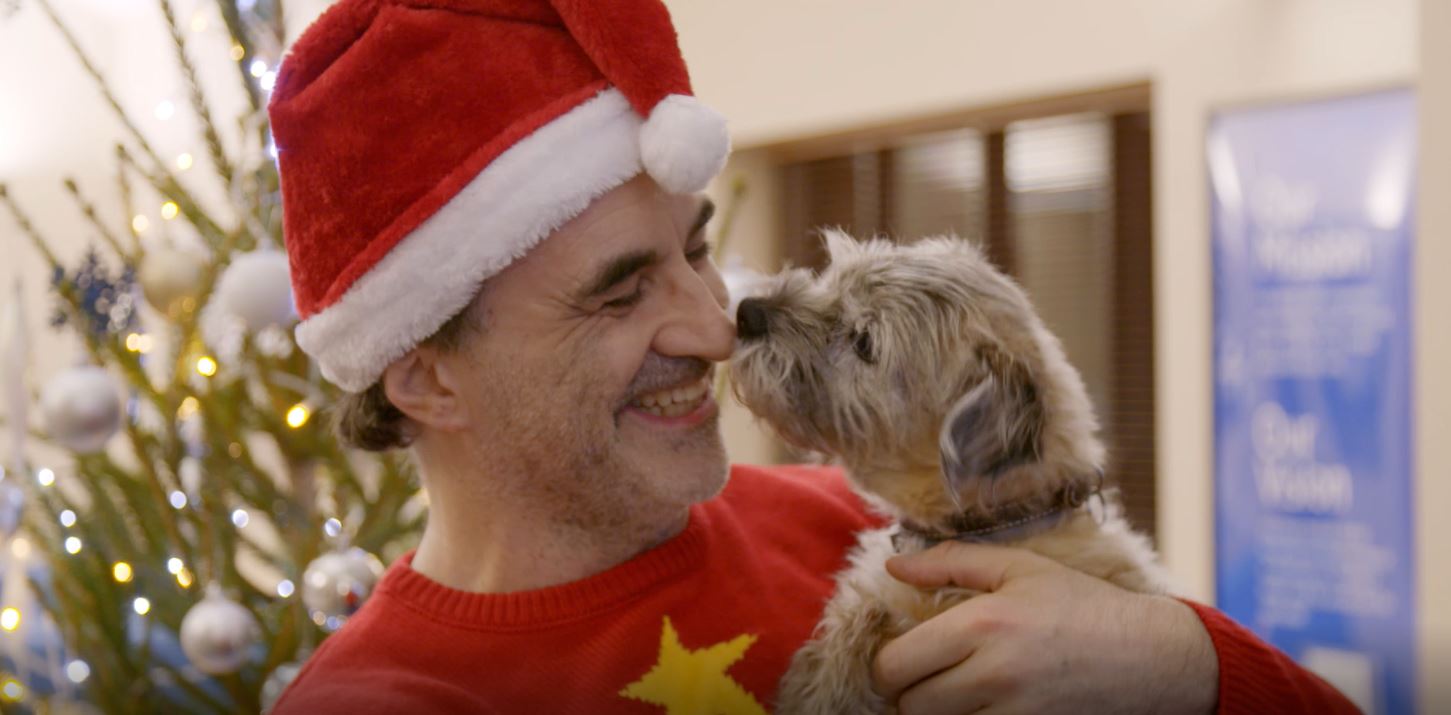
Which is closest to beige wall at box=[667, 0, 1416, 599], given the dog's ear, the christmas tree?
the christmas tree

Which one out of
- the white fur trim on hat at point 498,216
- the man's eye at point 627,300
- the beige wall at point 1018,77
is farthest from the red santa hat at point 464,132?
the beige wall at point 1018,77

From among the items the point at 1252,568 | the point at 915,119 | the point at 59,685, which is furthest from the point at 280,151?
the point at 1252,568

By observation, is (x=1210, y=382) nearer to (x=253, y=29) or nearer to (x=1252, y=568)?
(x=1252, y=568)

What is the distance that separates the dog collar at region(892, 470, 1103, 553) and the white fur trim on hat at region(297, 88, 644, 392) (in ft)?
1.88

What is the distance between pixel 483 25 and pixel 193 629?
1209 mm

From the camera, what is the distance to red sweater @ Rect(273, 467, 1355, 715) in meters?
1.31

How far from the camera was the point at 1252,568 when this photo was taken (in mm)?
3957

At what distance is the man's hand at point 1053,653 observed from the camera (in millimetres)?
1211

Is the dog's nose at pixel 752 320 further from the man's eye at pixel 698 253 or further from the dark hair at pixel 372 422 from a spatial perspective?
the dark hair at pixel 372 422

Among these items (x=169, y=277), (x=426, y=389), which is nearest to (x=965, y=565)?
(x=426, y=389)

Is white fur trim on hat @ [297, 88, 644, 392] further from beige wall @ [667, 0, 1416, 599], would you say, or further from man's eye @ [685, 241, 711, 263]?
beige wall @ [667, 0, 1416, 599]

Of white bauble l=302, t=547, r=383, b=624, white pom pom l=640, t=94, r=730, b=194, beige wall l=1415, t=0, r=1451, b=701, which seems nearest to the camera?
white pom pom l=640, t=94, r=730, b=194

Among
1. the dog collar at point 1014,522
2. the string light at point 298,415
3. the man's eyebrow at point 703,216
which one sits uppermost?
the man's eyebrow at point 703,216

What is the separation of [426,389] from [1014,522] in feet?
2.46
